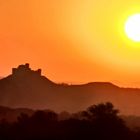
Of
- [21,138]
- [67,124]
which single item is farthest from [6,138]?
[67,124]

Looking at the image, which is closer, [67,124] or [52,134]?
[52,134]

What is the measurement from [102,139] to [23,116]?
17.4 metres

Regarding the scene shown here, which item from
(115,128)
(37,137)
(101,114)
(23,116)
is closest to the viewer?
(37,137)

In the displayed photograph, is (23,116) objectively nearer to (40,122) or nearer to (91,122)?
(40,122)

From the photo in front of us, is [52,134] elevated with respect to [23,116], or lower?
lower

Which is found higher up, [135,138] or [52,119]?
[52,119]

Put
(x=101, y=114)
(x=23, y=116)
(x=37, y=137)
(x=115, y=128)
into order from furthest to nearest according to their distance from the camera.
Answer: (x=23, y=116), (x=101, y=114), (x=115, y=128), (x=37, y=137)

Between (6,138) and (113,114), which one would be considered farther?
(113,114)

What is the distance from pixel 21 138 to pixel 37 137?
5.10ft

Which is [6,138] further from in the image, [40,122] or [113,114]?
[113,114]

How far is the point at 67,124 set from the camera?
62.6 meters

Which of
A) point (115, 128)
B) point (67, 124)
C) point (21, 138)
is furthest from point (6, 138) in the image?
point (115, 128)

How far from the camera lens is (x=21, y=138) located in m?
57.8

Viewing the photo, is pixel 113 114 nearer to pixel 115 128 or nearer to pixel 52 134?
pixel 115 128
